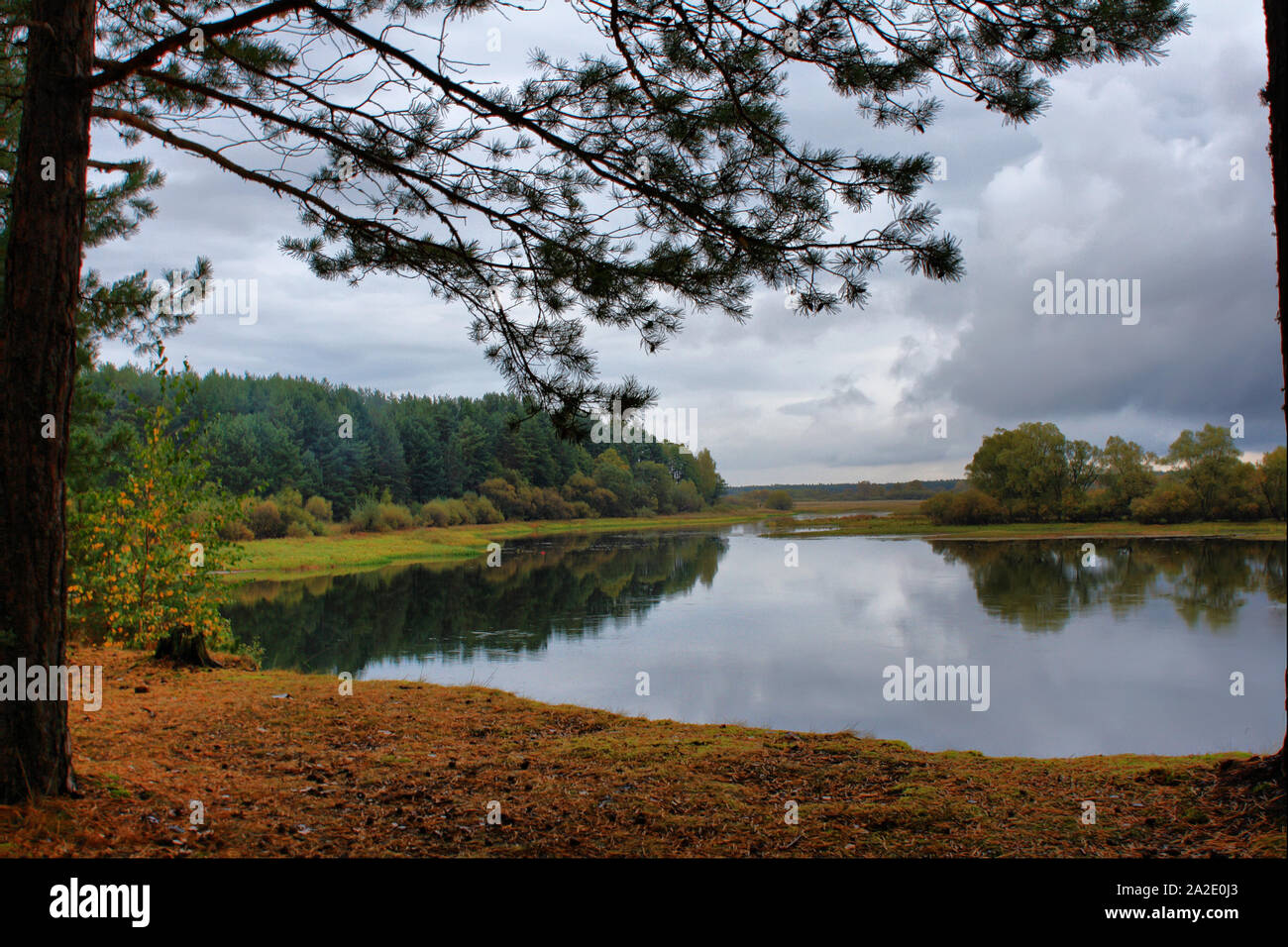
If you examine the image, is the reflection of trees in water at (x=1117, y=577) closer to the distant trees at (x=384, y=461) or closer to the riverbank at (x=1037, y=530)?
the riverbank at (x=1037, y=530)

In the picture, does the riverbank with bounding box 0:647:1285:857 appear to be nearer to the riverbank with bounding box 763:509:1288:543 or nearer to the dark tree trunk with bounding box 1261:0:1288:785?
the dark tree trunk with bounding box 1261:0:1288:785

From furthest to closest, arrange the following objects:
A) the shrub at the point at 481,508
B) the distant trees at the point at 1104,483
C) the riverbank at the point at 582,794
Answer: the shrub at the point at 481,508 → the distant trees at the point at 1104,483 → the riverbank at the point at 582,794

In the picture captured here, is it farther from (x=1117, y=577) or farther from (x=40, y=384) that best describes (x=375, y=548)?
(x=40, y=384)

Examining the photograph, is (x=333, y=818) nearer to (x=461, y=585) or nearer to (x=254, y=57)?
(x=254, y=57)

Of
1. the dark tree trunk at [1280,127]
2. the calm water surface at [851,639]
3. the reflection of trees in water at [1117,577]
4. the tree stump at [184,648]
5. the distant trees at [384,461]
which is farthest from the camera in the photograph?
the distant trees at [384,461]

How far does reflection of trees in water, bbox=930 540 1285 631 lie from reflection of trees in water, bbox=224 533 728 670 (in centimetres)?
858

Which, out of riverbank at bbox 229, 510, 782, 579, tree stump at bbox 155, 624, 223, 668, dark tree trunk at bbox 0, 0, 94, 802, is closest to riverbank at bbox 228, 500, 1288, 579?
riverbank at bbox 229, 510, 782, 579

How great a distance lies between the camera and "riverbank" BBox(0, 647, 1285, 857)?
2.99m

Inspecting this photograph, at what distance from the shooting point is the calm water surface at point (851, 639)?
8828 mm

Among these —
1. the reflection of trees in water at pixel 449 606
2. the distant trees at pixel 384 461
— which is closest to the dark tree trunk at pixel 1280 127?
the reflection of trees in water at pixel 449 606

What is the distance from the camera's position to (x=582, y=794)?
12.4 ft

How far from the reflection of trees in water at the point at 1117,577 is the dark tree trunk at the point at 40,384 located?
15.8 metres

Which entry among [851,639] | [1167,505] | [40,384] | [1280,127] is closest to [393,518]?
[851,639]
